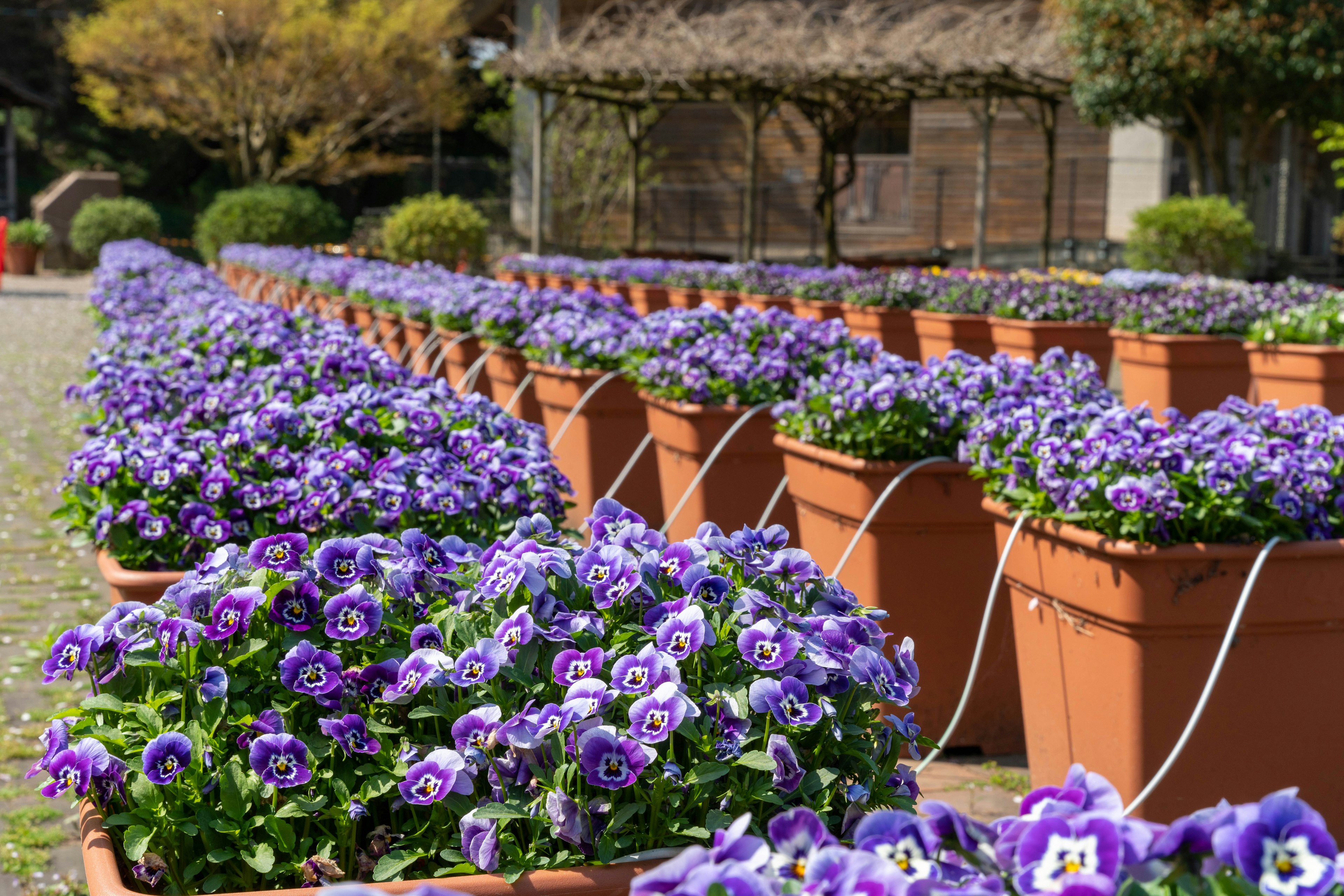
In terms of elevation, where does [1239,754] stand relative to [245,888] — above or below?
below

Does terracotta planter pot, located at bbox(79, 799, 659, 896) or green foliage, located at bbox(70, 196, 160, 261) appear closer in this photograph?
terracotta planter pot, located at bbox(79, 799, 659, 896)

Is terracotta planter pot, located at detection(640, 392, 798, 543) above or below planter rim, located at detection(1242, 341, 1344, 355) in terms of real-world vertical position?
below

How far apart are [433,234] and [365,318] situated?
26.5 ft

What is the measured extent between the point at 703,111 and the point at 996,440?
20.3m

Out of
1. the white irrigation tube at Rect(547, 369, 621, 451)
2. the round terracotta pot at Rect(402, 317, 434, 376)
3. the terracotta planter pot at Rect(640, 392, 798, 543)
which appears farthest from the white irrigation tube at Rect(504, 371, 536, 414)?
the terracotta planter pot at Rect(640, 392, 798, 543)

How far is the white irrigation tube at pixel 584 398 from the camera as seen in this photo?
17.1 feet

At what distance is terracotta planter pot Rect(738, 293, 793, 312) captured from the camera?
31.4 ft

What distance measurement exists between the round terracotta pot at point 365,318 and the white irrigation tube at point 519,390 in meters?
2.55

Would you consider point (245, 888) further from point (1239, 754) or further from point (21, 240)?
point (21, 240)

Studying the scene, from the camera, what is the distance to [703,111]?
74.0 feet

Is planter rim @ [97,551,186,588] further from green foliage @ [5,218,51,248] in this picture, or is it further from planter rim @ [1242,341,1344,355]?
green foliage @ [5,218,51,248]

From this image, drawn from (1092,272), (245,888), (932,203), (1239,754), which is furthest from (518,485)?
(932,203)

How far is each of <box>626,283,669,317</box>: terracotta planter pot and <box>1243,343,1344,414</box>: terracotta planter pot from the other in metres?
6.02

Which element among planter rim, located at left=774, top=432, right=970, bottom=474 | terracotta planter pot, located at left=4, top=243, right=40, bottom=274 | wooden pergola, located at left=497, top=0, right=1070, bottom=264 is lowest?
planter rim, located at left=774, top=432, right=970, bottom=474
